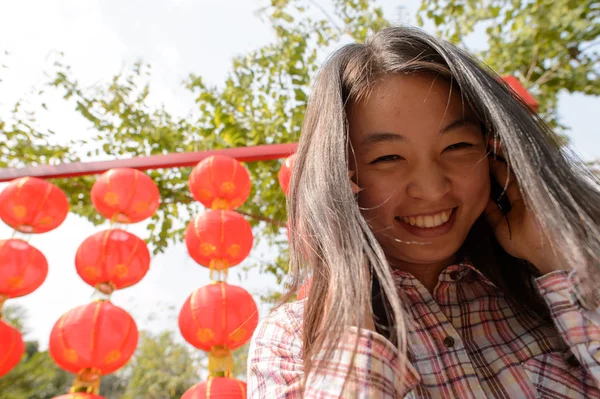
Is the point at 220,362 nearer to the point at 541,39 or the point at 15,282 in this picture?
the point at 15,282

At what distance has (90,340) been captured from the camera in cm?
169

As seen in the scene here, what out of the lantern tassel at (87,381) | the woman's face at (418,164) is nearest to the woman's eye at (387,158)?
the woman's face at (418,164)

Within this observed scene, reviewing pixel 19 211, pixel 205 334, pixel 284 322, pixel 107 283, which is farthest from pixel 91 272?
pixel 284 322

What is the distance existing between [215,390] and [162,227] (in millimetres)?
1973

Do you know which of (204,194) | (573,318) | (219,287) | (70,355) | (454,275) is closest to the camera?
(573,318)

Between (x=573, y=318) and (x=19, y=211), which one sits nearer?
(x=573, y=318)

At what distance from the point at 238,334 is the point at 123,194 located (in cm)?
95

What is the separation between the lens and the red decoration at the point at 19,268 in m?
1.97

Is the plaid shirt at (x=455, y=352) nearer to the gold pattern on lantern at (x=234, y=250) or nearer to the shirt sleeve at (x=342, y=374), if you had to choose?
the shirt sleeve at (x=342, y=374)

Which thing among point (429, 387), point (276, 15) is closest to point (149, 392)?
point (276, 15)

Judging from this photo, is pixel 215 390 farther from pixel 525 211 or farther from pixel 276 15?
pixel 276 15

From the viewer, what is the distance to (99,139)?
325 cm

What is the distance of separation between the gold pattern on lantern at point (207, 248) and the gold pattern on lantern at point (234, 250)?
0.07 meters

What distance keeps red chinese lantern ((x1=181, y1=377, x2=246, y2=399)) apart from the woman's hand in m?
1.00
